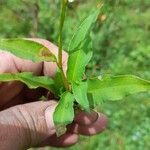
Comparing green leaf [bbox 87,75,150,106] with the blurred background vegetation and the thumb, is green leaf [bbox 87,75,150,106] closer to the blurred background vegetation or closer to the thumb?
the thumb

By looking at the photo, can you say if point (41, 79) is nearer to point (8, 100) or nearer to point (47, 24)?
point (8, 100)

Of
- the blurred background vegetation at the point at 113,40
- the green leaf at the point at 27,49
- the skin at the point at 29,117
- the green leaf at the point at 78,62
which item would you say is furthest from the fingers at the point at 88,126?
the blurred background vegetation at the point at 113,40

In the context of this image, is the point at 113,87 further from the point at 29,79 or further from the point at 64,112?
Answer: the point at 29,79

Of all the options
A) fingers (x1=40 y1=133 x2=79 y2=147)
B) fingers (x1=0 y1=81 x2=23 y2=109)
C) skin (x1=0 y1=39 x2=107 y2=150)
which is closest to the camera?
skin (x1=0 y1=39 x2=107 y2=150)

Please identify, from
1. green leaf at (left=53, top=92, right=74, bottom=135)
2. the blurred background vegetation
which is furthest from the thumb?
the blurred background vegetation

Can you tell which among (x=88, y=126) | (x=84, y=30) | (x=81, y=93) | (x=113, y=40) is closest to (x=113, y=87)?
(x=81, y=93)

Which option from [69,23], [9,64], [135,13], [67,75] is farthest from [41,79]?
[135,13]
